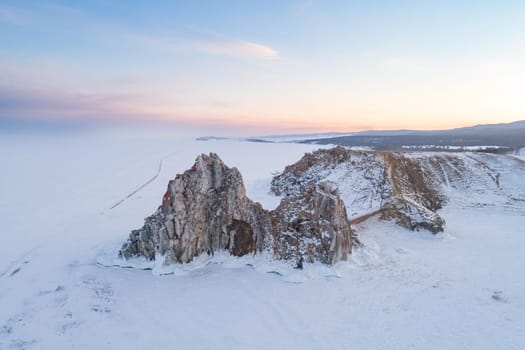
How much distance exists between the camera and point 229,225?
1680 centimetres

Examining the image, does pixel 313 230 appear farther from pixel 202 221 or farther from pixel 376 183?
pixel 376 183

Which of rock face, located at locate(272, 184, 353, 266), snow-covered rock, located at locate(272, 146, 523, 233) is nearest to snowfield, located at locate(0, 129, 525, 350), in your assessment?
rock face, located at locate(272, 184, 353, 266)

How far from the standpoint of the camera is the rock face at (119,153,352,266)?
52.1ft

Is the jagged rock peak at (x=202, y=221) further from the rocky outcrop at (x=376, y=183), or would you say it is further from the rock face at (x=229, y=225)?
the rocky outcrop at (x=376, y=183)

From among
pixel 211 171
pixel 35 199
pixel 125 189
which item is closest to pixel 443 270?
pixel 211 171

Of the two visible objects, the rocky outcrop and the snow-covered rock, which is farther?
the snow-covered rock

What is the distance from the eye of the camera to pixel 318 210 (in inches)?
656

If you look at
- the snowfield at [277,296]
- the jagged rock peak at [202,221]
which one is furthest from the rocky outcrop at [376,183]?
the jagged rock peak at [202,221]

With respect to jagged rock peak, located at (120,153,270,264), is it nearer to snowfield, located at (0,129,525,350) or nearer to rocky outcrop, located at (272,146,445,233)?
snowfield, located at (0,129,525,350)

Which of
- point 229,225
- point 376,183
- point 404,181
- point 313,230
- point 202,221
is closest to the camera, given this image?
point 313,230

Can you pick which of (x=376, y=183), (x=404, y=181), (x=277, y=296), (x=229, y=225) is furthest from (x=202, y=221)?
(x=404, y=181)

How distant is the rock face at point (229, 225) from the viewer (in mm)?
15883

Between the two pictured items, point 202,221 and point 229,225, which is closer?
point 202,221

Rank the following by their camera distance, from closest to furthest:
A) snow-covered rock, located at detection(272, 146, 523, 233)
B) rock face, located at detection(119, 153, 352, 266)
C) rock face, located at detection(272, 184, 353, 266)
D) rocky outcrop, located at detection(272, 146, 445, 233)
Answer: rock face, located at detection(272, 184, 353, 266)
rock face, located at detection(119, 153, 352, 266)
rocky outcrop, located at detection(272, 146, 445, 233)
snow-covered rock, located at detection(272, 146, 523, 233)
